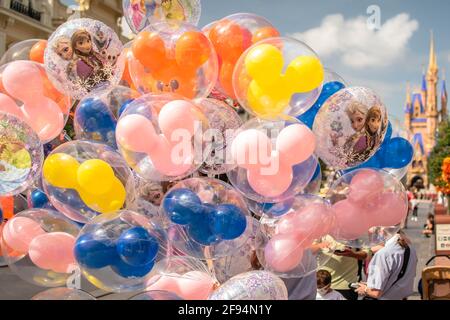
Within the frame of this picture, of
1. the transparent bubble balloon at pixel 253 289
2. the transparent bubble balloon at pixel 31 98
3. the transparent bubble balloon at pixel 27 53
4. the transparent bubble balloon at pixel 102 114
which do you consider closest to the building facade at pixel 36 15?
the transparent bubble balloon at pixel 27 53

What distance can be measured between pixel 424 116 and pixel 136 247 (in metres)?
81.2

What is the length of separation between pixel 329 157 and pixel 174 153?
0.90m

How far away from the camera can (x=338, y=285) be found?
196 inches

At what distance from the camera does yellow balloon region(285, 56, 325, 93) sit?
3.05 metres

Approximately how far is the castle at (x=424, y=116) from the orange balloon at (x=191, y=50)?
230 ft

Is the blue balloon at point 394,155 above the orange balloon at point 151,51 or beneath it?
beneath

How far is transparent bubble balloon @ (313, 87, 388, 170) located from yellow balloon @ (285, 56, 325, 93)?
0.67 ft

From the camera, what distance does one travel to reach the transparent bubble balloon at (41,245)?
10.5ft

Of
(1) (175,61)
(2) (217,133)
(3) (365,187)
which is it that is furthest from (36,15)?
(3) (365,187)

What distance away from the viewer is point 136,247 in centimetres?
277

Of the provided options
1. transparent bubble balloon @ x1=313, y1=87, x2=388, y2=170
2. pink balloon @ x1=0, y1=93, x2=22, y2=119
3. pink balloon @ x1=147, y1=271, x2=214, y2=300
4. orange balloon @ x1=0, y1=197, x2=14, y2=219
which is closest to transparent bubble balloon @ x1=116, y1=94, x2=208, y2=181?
pink balloon @ x1=147, y1=271, x2=214, y2=300

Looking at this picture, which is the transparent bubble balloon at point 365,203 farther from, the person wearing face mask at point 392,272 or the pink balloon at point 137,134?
the pink balloon at point 137,134

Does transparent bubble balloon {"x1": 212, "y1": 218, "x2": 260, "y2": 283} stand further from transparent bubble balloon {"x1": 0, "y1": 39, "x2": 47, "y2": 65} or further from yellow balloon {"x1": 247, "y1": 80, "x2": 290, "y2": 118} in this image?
transparent bubble balloon {"x1": 0, "y1": 39, "x2": 47, "y2": 65}
